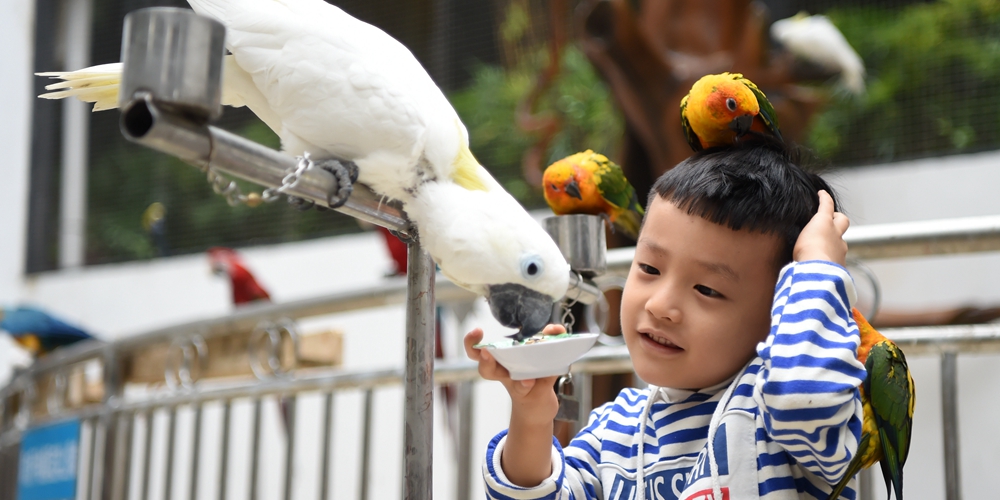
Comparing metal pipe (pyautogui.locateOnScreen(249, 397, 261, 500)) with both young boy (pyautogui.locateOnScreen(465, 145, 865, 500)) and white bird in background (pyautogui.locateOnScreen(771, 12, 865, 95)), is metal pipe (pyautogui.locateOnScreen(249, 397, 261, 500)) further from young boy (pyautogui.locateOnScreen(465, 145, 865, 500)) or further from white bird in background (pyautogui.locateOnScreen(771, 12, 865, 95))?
white bird in background (pyautogui.locateOnScreen(771, 12, 865, 95))

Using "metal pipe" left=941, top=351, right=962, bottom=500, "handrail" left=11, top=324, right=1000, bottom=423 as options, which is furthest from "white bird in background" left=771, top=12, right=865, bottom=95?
"metal pipe" left=941, top=351, right=962, bottom=500

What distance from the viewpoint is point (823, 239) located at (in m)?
0.56

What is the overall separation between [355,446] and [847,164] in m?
1.66

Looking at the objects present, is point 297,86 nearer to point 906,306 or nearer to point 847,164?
point 906,306

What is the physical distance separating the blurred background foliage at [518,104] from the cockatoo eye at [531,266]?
1.48m

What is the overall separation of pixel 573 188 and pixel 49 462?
1402 mm

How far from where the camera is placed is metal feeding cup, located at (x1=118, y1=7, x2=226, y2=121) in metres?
0.35

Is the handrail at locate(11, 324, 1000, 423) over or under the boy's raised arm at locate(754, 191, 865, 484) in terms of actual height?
over

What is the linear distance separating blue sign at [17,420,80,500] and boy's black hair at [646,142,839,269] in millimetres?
1437

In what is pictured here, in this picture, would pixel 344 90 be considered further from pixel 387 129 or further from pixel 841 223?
pixel 841 223

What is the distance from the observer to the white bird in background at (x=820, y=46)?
202 centimetres

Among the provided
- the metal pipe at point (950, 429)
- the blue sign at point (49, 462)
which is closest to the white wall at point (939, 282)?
the metal pipe at point (950, 429)

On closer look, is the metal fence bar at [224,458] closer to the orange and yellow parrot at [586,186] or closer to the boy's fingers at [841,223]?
the orange and yellow parrot at [586,186]

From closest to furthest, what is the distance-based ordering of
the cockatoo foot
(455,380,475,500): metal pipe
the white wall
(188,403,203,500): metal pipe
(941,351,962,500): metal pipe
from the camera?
1. the cockatoo foot
2. (941,351,962,500): metal pipe
3. (455,380,475,500): metal pipe
4. (188,403,203,500): metal pipe
5. the white wall
